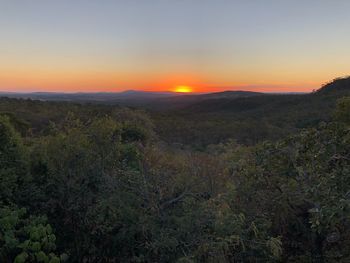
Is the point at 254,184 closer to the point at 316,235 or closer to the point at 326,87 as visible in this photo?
the point at 316,235

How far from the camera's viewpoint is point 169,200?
28.3 ft

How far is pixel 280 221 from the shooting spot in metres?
10.5

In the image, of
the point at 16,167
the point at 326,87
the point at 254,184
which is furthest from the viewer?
the point at 326,87

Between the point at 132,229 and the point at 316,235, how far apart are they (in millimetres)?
4562

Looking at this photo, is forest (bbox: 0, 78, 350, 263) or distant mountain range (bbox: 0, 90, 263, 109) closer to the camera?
forest (bbox: 0, 78, 350, 263)

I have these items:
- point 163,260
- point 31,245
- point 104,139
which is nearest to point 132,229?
point 163,260

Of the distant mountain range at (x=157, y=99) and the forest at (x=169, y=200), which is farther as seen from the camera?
the distant mountain range at (x=157, y=99)

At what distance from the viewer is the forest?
754 cm

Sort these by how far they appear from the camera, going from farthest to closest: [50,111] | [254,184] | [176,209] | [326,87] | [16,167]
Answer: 1. [326,87]
2. [50,111]
3. [254,184]
4. [16,167]
5. [176,209]

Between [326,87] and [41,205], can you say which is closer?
[41,205]

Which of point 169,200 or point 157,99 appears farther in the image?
point 157,99

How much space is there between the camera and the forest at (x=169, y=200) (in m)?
7.54

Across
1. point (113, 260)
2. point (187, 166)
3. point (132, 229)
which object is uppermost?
point (187, 166)

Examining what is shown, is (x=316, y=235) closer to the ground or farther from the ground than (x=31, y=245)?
closer to the ground
